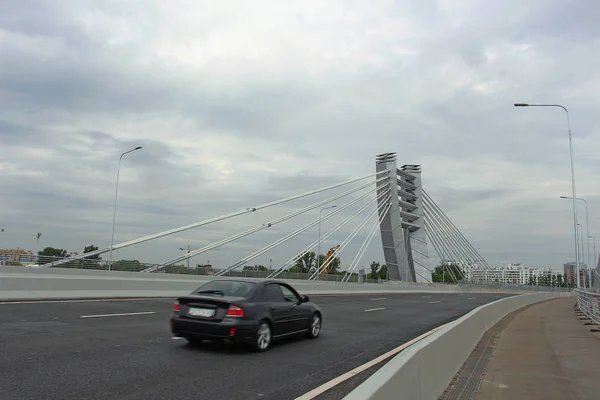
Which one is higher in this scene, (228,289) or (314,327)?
(228,289)

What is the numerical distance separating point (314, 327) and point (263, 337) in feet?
7.42

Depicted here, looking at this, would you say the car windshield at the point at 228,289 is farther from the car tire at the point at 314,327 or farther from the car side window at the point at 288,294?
the car tire at the point at 314,327

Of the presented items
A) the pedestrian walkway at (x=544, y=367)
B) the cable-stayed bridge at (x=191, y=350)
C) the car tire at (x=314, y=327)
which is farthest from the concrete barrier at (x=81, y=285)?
the pedestrian walkway at (x=544, y=367)

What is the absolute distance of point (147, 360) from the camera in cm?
765

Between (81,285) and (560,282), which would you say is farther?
(560,282)

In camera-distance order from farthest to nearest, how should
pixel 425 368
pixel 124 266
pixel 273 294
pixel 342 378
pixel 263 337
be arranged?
pixel 124 266, pixel 273 294, pixel 263 337, pixel 342 378, pixel 425 368

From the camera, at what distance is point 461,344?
9.46 metres

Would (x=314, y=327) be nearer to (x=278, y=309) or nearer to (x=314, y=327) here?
(x=314, y=327)

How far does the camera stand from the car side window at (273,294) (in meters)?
9.56

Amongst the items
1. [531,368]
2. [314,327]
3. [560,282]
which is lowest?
[531,368]

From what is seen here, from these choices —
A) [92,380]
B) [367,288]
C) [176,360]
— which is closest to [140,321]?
[176,360]

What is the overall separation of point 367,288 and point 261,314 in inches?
1166

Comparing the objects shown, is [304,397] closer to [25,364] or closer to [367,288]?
[25,364]

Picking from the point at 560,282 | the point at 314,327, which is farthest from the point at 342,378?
the point at 560,282
